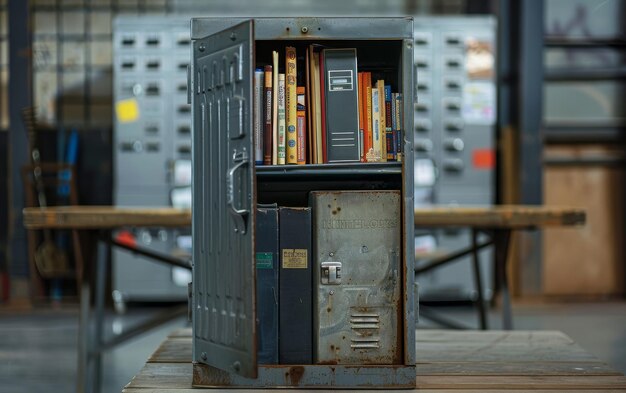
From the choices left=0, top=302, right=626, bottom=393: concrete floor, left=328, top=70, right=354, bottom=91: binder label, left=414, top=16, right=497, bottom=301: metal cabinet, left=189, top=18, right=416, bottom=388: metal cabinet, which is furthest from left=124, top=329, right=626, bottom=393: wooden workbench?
left=414, top=16, right=497, bottom=301: metal cabinet

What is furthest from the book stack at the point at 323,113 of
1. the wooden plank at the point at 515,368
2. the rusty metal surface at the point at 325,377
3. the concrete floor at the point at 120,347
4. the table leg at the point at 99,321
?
the concrete floor at the point at 120,347

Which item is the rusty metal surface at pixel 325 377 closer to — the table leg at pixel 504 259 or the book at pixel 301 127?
the book at pixel 301 127

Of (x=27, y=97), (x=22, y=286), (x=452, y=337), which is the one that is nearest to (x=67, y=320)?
(x=22, y=286)

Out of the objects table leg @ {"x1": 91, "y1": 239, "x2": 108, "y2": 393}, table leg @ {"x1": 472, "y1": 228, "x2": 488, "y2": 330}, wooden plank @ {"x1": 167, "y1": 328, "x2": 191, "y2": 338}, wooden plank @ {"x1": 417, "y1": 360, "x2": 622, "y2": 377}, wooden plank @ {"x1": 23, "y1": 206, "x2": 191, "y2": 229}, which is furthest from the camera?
table leg @ {"x1": 472, "y1": 228, "x2": 488, "y2": 330}

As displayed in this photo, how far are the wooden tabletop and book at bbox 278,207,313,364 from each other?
5.73 feet

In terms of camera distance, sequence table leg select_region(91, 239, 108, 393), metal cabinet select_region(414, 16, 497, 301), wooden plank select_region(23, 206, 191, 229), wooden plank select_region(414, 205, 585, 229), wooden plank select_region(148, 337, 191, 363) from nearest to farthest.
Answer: wooden plank select_region(148, 337, 191, 363) → wooden plank select_region(23, 206, 191, 229) → wooden plank select_region(414, 205, 585, 229) → table leg select_region(91, 239, 108, 393) → metal cabinet select_region(414, 16, 497, 301)

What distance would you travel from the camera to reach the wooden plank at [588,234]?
8.16m

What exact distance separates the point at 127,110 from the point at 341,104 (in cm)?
538

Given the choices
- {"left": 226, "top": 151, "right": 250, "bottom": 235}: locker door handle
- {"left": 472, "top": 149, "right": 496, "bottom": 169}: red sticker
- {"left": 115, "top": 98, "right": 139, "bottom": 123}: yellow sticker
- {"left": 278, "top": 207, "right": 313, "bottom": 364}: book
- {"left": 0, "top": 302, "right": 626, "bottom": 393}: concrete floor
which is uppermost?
{"left": 115, "top": 98, "right": 139, "bottom": 123}: yellow sticker

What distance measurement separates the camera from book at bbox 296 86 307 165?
2582 mm

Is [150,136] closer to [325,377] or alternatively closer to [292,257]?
[292,257]

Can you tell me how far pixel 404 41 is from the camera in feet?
8.30

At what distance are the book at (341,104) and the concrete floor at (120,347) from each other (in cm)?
267

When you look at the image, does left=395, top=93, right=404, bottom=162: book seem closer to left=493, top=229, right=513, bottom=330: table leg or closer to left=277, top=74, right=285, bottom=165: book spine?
left=277, top=74, right=285, bottom=165: book spine
